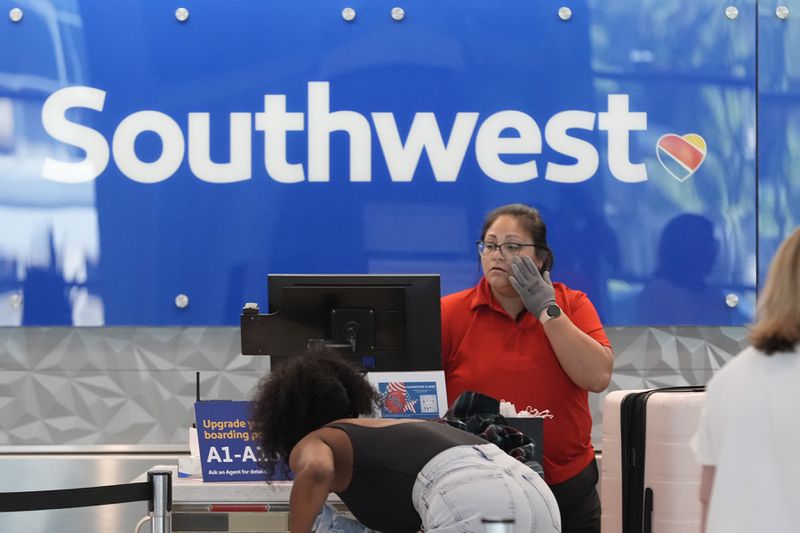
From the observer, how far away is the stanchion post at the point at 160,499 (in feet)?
9.20

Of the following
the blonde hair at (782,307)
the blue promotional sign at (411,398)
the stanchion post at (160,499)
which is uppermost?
the blonde hair at (782,307)

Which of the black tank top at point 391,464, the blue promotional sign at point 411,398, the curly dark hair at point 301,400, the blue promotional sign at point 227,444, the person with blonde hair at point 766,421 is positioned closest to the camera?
the person with blonde hair at point 766,421

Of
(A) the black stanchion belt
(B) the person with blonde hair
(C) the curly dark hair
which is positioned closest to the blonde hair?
(B) the person with blonde hair

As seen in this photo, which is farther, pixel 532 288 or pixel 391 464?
pixel 532 288

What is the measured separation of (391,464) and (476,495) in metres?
0.22

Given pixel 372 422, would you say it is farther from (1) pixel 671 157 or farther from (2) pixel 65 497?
(1) pixel 671 157

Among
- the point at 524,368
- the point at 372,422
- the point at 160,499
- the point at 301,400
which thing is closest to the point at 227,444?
the point at 160,499

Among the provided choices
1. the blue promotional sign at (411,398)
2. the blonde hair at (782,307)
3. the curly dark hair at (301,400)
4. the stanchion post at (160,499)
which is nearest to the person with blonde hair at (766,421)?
the blonde hair at (782,307)

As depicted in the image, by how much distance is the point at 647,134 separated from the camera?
13.6ft

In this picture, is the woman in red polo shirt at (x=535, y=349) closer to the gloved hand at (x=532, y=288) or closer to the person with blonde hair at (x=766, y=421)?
the gloved hand at (x=532, y=288)

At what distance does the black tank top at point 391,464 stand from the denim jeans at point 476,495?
0.10ft

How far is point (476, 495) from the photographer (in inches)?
92.9

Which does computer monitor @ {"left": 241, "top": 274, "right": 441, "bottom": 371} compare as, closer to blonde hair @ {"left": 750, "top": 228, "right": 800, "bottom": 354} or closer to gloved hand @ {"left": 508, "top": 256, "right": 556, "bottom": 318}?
gloved hand @ {"left": 508, "top": 256, "right": 556, "bottom": 318}

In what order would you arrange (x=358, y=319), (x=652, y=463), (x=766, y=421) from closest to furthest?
1. (x=766, y=421)
2. (x=652, y=463)
3. (x=358, y=319)
